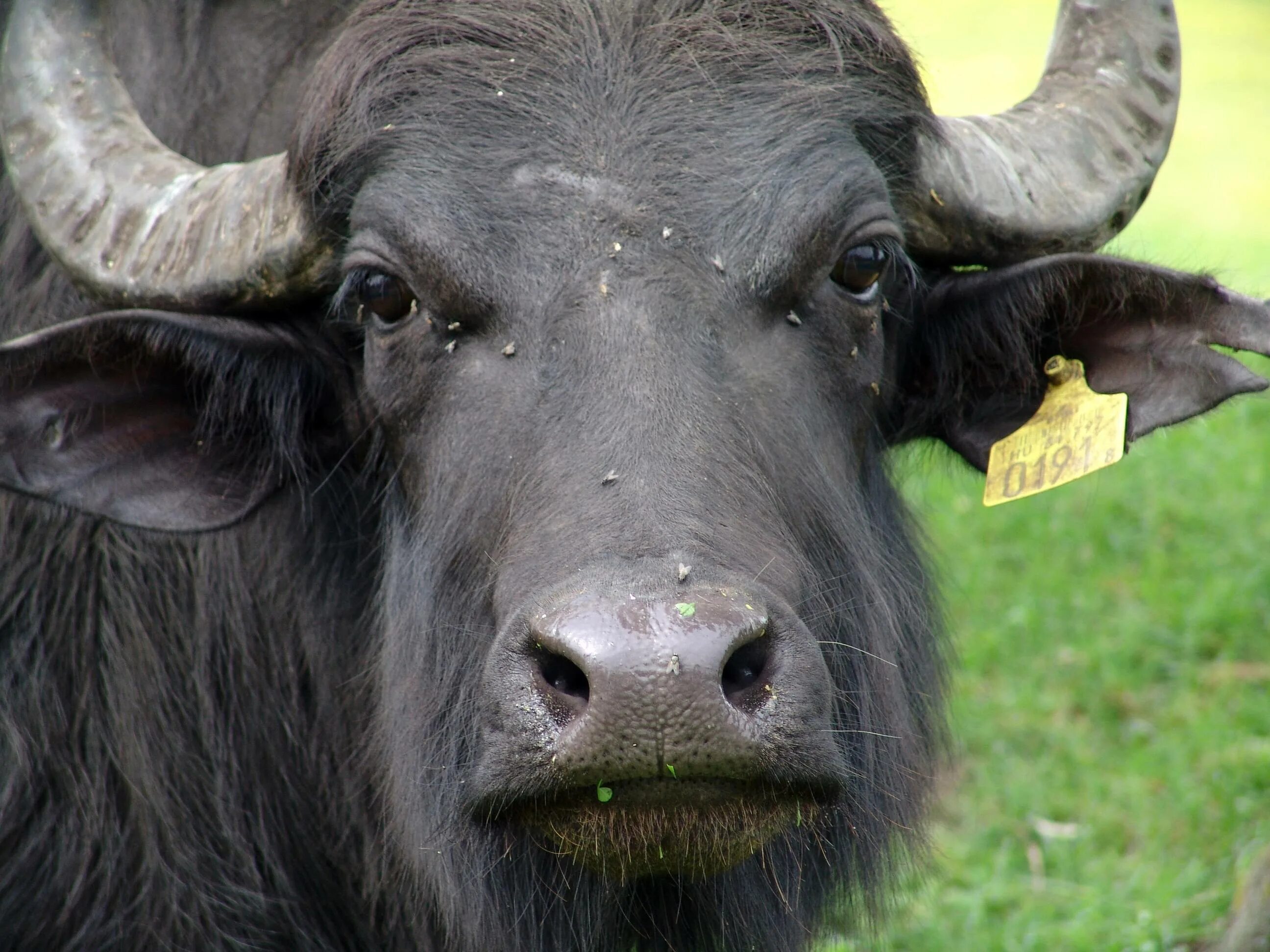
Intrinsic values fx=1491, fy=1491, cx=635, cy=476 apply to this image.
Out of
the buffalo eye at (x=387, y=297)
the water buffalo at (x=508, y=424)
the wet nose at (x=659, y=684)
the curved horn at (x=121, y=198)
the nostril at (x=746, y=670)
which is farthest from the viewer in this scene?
the curved horn at (x=121, y=198)

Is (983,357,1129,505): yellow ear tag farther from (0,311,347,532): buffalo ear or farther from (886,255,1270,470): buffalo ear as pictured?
(0,311,347,532): buffalo ear

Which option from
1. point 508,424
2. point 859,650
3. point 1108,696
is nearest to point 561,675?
point 508,424

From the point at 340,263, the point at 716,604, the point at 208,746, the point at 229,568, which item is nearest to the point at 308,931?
the point at 208,746

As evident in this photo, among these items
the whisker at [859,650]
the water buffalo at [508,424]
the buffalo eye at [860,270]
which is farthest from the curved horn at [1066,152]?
the whisker at [859,650]

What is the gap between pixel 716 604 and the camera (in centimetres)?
287

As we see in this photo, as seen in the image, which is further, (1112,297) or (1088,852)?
(1088,852)

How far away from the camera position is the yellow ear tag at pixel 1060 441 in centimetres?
412

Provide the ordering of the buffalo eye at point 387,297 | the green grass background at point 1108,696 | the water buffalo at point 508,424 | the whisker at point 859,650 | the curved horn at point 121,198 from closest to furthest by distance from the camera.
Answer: the water buffalo at point 508,424, the whisker at point 859,650, the buffalo eye at point 387,297, the curved horn at point 121,198, the green grass background at point 1108,696

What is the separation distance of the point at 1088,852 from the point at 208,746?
366cm

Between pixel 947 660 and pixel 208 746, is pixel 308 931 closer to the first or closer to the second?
pixel 208 746

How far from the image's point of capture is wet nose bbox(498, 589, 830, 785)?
2.80 meters

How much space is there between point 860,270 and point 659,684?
149cm

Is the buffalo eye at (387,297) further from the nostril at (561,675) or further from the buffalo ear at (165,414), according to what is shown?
the nostril at (561,675)

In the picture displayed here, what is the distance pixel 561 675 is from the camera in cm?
299
